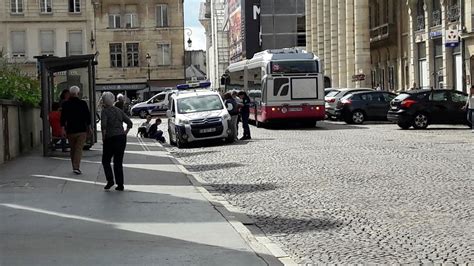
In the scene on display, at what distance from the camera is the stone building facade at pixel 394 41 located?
45.7m

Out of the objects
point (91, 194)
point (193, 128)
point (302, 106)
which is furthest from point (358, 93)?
point (91, 194)

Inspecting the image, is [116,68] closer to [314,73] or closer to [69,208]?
[314,73]

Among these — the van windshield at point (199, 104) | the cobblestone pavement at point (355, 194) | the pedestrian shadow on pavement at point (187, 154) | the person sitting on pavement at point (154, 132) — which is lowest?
the pedestrian shadow on pavement at point (187, 154)

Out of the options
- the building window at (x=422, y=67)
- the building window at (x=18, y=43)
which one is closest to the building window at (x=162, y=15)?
the building window at (x=18, y=43)

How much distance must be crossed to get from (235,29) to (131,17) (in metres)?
27.2

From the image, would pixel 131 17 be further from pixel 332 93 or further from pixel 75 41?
pixel 332 93

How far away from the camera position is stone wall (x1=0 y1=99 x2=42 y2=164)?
66.8 ft

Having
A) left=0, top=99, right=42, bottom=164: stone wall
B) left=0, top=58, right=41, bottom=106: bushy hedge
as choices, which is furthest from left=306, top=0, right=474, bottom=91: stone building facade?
left=0, top=99, right=42, bottom=164: stone wall

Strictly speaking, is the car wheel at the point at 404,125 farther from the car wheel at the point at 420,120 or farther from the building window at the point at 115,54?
the building window at the point at 115,54

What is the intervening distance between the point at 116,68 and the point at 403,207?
67.8 m

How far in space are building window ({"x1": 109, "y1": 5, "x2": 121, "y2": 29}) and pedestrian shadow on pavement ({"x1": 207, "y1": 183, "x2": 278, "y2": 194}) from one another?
64.2 m

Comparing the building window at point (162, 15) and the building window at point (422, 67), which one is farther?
the building window at point (162, 15)

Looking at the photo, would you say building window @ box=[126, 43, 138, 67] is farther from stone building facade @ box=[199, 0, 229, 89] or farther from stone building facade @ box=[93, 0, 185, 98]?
stone building facade @ box=[199, 0, 229, 89]

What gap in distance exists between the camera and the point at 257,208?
12.7 metres
